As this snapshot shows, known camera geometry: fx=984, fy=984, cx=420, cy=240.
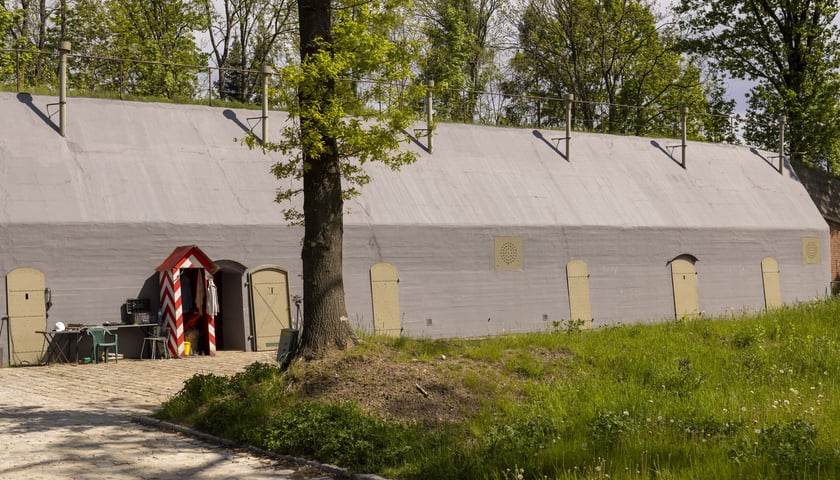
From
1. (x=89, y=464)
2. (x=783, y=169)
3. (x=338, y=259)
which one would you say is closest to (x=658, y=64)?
(x=783, y=169)

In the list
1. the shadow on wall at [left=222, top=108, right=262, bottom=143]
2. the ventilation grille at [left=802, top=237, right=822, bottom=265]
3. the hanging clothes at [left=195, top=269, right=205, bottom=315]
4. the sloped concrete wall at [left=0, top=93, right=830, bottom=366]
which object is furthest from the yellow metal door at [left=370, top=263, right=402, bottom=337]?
the ventilation grille at [left=802, top=237, right=822, bottom=265]

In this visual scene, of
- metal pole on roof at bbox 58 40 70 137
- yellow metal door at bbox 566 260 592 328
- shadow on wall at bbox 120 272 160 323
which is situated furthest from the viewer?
yellow metal door at bbox 566 260 592 328

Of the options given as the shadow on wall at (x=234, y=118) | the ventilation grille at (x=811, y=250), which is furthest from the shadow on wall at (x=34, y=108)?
the ventilation grille at (x=811, y=250)

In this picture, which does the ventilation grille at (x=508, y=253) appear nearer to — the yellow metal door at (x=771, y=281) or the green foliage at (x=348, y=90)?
A: the yellow metal door at (x=771, y=281)

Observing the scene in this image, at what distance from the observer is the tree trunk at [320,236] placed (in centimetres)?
1303

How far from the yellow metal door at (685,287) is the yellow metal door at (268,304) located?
41.7 feet

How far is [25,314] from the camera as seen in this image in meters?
20.2

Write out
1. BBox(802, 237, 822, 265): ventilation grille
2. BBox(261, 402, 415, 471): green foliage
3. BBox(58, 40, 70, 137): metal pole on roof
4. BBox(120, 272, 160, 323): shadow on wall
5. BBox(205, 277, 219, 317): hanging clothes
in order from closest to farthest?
BBox(261, 402, 415, 471): green foliage
BBox(120, 272, 160, 323): shadow on wall
BBox(205, 277, 219, 317): hanging clothes
BBox(58, 40, 70, 137): metal pole on roof
BBox(802, 237, 822, 265): ventilation grille

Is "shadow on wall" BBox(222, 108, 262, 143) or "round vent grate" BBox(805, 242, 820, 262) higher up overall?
"shadow on wall" BBox(222, 108, 262, 143)

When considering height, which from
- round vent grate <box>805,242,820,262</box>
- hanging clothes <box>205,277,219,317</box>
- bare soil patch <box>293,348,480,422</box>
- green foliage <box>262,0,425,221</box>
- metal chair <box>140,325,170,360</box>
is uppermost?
green foliage <box>262,0,425,221</box>

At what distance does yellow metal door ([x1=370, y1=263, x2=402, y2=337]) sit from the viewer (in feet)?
79.2

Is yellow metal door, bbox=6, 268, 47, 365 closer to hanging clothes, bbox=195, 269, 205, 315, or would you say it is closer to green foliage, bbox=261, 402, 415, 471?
hanging clothes, bbox=195, 269, 205, 315

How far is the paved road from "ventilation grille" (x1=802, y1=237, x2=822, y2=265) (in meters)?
24.0

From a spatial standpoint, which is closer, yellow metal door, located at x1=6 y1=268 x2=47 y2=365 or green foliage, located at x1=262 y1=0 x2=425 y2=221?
green foliage, located at x1=262 y1=0 x2=425 y2=221
